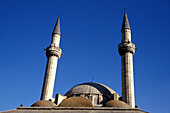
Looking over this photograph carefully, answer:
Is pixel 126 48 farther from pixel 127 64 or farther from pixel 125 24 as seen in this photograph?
pixel 125 24

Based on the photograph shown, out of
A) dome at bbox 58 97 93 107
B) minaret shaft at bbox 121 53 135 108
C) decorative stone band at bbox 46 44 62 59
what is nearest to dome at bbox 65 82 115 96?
minaret shaft at bbox 121 53 135 108

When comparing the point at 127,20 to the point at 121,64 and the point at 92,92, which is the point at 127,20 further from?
Answer: the point at 92,92

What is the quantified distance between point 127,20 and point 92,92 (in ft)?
41.9

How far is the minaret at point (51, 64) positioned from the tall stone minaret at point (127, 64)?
9.35 metres

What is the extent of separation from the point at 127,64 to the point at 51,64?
34.7ft

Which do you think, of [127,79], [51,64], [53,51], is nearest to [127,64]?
[127,79]

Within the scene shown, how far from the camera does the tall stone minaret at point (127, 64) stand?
84.4 feet

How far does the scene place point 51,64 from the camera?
30359 millimetres

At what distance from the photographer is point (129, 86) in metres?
26.3

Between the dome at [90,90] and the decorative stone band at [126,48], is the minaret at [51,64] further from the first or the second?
the decorative stone band at [126,48]

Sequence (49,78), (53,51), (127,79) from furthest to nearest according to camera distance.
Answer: (53,51), (49,78), (127,79)

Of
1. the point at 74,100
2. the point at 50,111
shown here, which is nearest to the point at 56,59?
the point at 74,100

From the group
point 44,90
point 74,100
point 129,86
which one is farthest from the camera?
point 44,90

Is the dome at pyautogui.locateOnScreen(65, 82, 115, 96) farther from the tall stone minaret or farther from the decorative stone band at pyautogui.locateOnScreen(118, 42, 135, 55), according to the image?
the decorative stone band at pyautogui.locateOnScreen(118, 42, 135, 55)
